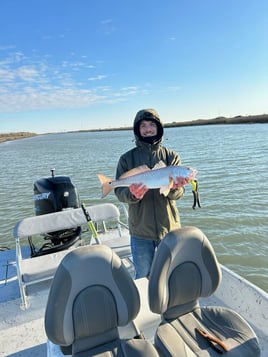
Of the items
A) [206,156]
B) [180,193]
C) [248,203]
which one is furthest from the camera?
[206,156]

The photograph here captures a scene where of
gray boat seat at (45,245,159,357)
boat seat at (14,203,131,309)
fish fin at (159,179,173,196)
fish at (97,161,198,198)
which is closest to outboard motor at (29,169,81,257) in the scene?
boat seat at (14,203,131,309)

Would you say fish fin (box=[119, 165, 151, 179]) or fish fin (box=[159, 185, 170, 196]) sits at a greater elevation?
fish fin (box=[119, 165, 151, 179])

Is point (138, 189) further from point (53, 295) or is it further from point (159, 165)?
point (53, 295)

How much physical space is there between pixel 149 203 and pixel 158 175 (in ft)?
1.13

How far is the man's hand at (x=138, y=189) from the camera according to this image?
2840 millimetres

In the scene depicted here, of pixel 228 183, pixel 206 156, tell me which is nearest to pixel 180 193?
pixel 228 183

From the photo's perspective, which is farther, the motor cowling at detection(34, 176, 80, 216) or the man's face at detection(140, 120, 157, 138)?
the motor cowling at detection(34, 176, 80, 216)

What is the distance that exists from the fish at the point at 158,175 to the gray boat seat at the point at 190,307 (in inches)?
21.1

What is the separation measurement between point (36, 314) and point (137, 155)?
2340mm

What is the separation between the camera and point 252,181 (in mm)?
11844

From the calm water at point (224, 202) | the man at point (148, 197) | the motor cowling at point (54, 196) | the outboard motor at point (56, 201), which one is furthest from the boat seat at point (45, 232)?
the calm water at point (224, 202)

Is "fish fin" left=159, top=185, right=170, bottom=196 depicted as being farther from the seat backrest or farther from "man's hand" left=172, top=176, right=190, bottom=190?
the seat backrest

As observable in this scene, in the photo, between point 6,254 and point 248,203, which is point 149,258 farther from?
point 248,203

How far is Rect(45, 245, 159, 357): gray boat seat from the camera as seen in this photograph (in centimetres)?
206
